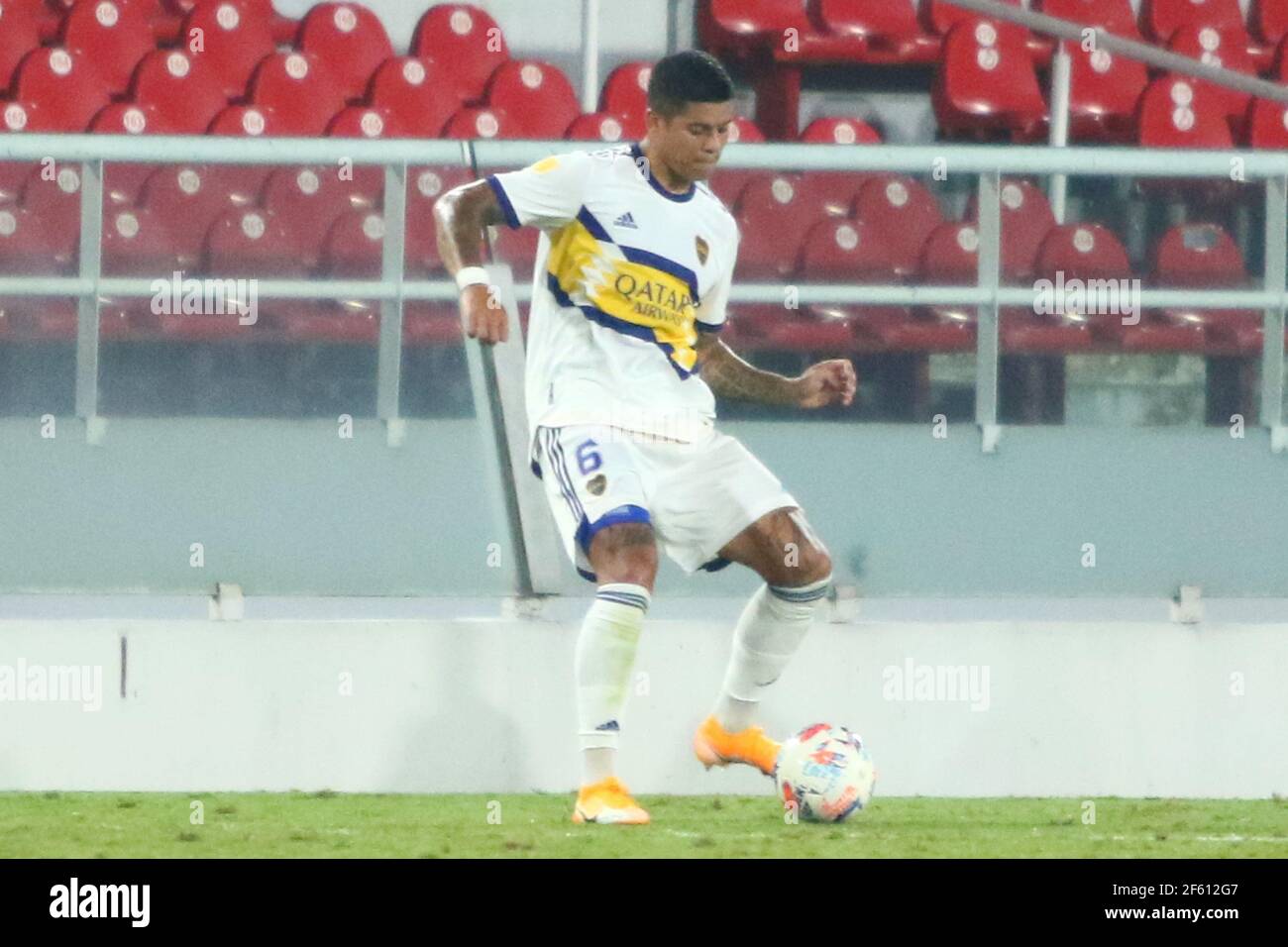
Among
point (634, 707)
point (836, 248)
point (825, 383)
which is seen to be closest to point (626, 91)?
point (836, 248)

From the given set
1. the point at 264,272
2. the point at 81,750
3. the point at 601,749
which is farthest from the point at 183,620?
the point at 601,749

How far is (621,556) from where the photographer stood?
4.99 meters

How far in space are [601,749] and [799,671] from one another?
116cm

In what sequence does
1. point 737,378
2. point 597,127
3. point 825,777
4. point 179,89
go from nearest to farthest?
point 825,777 → point 737,378 → point 597,127 → point 179,89

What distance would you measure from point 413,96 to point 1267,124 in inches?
164

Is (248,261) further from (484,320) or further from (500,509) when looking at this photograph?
(484,320)

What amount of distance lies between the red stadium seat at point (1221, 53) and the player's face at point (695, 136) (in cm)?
699

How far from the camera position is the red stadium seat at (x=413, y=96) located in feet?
35.3

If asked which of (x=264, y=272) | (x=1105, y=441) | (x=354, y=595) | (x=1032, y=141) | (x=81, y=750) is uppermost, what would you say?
(x=1032, y=141)

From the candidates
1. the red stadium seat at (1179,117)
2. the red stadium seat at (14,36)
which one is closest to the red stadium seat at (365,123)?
the red stadium seat at (14,36)

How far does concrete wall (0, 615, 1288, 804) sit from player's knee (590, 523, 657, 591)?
37.3 inches

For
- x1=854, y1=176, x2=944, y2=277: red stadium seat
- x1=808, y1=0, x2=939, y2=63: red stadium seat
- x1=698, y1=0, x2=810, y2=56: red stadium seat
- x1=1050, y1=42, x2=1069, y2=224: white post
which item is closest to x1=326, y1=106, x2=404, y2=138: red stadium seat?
x1=698, y1=0, x2=810, y2=56: red stadium seat
